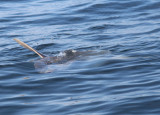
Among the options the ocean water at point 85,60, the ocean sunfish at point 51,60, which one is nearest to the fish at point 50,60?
the ocean sunfish at point 51,60

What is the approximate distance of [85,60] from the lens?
815cm

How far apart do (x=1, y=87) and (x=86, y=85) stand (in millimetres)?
1389

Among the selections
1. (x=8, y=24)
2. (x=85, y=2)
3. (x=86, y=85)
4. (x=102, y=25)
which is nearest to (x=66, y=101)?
(x=86, y=85)

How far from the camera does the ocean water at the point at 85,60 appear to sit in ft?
18.9

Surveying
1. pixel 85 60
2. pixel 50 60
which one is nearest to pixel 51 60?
pixel 50 60

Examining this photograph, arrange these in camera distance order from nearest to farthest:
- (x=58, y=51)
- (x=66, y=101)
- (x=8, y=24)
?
(x=66, y=101), (x=58, y=51), (x=8, y=24)

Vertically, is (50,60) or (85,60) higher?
(50,60)

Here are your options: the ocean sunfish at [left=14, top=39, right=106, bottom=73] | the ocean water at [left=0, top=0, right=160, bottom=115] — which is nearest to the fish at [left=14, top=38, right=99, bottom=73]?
the ocean sunfish at [left=14, top=39, right=106, bottom=73]

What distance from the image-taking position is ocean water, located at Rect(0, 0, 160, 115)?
5766 millimetres

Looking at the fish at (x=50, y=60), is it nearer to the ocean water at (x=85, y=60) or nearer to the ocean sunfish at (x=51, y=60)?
the ocean sunfish at (x=51, y=60)

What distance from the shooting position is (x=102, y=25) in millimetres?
11977

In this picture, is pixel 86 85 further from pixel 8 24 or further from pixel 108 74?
pixel 8 24

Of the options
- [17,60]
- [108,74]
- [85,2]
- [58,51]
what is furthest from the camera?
[85,2]

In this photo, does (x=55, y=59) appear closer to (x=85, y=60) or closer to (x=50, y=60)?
(x=50, y=60)
